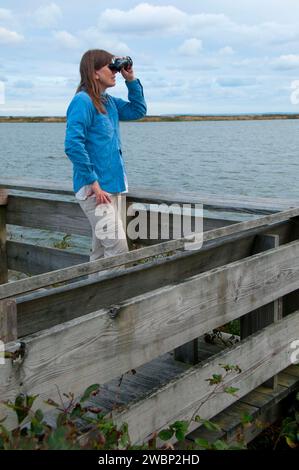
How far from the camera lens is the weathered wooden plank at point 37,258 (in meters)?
5.58

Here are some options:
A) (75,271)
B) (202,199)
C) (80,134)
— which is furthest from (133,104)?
(75,271)

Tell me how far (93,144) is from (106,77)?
47 centimetres

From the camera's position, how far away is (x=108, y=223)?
4527mm

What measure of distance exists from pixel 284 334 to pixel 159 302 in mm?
1422

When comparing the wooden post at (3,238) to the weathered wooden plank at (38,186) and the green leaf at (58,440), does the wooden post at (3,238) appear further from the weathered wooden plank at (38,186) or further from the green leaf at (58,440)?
the green leaf at (58,440)

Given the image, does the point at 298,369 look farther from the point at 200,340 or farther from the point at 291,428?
the point at 291,428

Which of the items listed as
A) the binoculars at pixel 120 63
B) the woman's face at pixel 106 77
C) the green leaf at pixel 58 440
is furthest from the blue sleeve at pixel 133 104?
the green leaf at pixel 58 440

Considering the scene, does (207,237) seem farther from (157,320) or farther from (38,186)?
(38,186)

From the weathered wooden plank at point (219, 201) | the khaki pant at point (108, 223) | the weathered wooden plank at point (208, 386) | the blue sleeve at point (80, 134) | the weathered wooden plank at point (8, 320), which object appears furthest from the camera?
the khaki pant at point (108, 223)

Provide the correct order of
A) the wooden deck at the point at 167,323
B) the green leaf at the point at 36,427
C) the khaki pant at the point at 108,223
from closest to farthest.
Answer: the green leaf at the point at 36,427 < the wooden deck at the point at 167,323 < the khaki pant at the point at 108,223

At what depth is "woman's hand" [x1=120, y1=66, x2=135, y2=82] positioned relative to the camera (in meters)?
4.63

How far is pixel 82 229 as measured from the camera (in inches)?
213

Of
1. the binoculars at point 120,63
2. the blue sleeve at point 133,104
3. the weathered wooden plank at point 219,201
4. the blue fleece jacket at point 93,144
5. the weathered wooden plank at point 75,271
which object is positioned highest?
the binoculars at point 120,63

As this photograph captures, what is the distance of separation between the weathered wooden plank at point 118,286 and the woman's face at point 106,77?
1.40 meters
